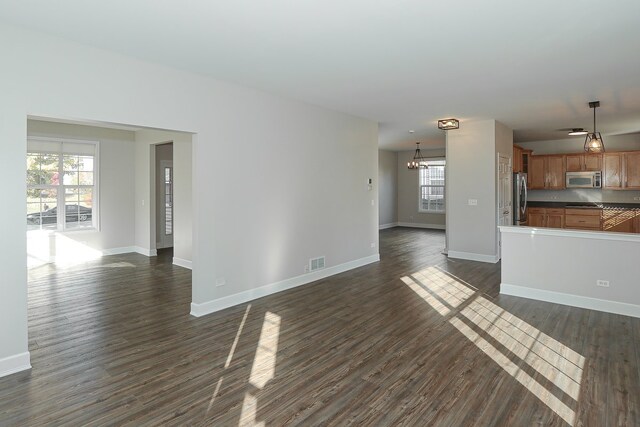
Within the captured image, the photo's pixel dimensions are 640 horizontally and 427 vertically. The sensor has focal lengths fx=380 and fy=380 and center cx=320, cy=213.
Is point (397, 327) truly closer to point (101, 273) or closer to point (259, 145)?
point (259, 145)

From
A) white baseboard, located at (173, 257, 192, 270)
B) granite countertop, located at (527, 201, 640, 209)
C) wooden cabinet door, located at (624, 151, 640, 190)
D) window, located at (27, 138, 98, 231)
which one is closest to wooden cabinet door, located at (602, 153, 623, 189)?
wooden cabinet door, located at (624, 151, 640, 190)

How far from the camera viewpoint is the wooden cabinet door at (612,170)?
8.65m

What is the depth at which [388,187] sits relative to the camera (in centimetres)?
1296

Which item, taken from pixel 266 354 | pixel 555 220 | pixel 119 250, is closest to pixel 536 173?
pixel 555 220

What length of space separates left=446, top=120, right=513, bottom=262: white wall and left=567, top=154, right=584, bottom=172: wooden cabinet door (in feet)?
8.52

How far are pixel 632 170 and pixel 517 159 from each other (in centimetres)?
250

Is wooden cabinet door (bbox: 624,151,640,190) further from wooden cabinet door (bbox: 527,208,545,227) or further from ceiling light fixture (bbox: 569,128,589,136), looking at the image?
wooden cabinet door (bbox: 527,208,545,227)

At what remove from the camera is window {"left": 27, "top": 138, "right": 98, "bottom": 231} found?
7.16 m

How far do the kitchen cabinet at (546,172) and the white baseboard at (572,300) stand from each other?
5.76 m

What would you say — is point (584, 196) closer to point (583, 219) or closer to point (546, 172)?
point (583, 219)

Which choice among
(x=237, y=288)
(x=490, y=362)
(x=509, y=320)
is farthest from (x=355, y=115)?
(x=490, y=362)

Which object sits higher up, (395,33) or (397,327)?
(395,33)

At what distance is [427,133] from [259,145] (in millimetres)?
5085

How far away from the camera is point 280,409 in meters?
2.48
